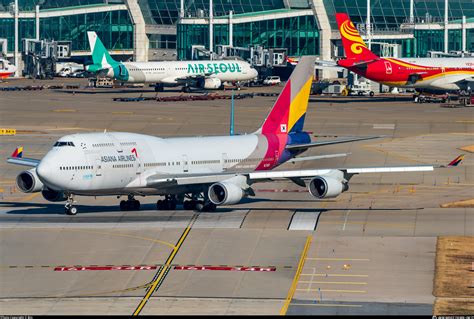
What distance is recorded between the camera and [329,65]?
191750 millimetres

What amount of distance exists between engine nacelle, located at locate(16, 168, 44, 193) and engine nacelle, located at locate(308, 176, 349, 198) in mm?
16599

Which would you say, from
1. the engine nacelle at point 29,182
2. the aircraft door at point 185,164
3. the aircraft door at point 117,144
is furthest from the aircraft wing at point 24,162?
the aircraft door at point 185,164

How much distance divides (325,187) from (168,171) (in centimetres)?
1006

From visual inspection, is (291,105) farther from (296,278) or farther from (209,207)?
(296,278)

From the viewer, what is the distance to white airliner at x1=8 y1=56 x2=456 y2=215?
239 ft

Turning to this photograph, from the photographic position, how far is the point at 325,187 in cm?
7431

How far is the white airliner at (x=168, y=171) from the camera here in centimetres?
7294

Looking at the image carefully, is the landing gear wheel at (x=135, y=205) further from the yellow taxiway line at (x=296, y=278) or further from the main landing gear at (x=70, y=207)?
the yellow taxiway line at (x=296, y=278)

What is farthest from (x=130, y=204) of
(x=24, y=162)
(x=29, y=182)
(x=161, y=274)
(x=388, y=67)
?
(x=388, y=67)

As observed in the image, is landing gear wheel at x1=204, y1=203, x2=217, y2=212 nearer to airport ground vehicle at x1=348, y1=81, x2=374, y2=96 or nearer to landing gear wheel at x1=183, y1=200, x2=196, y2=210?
landing gear wheel at x1=183, y1=200, x2=196, y2=210

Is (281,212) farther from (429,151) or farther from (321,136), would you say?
(321,136)

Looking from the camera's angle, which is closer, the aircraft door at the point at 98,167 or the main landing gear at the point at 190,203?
the aircraft door at the point at 98,167

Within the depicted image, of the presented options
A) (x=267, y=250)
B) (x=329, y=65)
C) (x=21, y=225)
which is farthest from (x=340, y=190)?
(x=329, y=65)

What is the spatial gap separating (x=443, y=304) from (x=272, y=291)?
774cm
